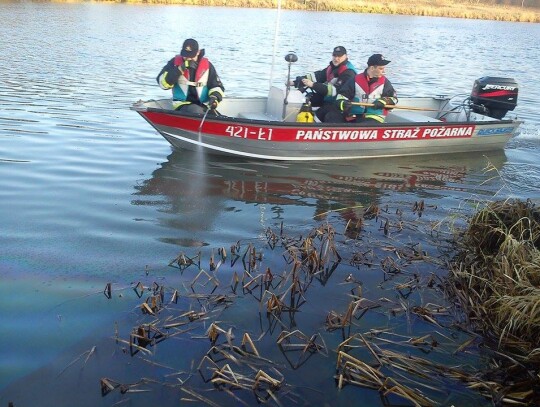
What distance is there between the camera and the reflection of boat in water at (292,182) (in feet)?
23.5

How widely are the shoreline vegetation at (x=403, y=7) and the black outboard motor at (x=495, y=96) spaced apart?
93.1 feet

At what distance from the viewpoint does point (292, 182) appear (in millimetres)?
8047

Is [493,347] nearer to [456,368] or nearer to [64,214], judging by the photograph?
[456,368]

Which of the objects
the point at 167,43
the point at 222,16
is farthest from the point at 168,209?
the point at 222,16

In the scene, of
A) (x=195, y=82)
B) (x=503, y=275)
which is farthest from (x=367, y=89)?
(x=503, y=275)

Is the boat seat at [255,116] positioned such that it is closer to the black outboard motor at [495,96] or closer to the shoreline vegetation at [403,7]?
the black outboard motor at [495,96]

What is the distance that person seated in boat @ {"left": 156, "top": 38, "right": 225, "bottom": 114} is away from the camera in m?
8.20

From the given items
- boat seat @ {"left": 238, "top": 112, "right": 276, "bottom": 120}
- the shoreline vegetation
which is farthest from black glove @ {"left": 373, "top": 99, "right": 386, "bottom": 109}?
the shoreline vegetation

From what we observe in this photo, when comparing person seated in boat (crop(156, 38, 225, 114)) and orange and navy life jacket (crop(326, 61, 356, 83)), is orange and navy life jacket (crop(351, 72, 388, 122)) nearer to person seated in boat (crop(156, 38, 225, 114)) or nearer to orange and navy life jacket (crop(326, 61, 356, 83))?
orange and navy life jacket (crop(326, 61, 356, 83))

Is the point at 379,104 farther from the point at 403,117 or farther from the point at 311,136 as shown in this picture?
the point at 403,117

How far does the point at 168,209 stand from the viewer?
6.70 metres

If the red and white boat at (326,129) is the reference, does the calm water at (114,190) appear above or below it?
below

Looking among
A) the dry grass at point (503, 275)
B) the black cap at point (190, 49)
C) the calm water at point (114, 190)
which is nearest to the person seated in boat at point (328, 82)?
the calm water at point (114, 190)

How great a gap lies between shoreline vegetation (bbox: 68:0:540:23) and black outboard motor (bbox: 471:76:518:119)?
2837 cm
